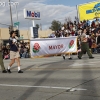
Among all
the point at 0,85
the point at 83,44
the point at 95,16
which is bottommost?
the point at 0,85

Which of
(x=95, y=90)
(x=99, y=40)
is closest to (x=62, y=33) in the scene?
(x=99, y=40)

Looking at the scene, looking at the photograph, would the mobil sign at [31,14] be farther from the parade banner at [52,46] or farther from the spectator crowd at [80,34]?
the parade banner at [52,46]

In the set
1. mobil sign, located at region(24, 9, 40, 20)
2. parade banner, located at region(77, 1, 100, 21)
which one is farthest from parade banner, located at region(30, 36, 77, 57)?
mobil sign, located at region(24, 9, 40, 20)

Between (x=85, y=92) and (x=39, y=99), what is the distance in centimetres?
129

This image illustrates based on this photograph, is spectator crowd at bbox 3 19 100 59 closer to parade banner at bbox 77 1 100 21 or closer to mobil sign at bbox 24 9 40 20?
parade banner at bbox 77 1 100 21

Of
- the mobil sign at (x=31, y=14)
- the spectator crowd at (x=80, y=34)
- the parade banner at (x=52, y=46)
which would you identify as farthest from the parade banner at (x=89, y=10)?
the parade banner at (x=52, y=46)

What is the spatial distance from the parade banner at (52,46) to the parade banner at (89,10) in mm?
14683

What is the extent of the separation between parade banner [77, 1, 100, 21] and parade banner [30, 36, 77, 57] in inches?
578

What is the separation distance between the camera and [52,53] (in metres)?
16.7

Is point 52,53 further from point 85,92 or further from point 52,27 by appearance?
point 52,27

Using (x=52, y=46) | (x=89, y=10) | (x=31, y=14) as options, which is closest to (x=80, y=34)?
(x=52, y=46)

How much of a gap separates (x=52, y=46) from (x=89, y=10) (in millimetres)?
16995

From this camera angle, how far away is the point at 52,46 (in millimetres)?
16688

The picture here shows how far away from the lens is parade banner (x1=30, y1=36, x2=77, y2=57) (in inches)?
601
